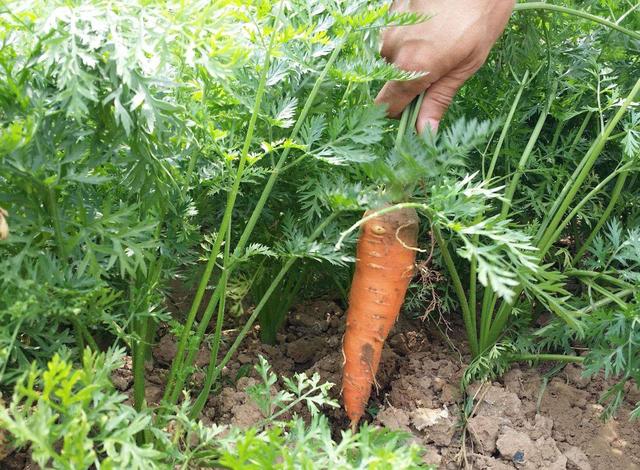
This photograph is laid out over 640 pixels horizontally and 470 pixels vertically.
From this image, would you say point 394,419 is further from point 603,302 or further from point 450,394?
point 603,302

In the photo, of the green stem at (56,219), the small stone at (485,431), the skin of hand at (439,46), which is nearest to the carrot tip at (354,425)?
the small stone at (485,431)

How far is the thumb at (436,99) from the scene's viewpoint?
59.7 inches

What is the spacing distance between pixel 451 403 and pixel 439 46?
2.50ft

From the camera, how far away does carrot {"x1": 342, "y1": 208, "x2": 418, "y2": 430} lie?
1.55 m

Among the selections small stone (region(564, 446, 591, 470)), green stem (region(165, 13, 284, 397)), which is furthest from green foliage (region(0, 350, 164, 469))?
small stone (region(564, 446, 591, 470))

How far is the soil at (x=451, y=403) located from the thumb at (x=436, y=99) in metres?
0.57

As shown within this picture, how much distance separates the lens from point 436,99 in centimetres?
153

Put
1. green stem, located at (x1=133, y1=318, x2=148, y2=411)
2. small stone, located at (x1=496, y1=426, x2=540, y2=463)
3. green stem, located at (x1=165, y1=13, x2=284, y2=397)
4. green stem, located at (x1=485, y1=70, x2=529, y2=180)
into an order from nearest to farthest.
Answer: green stem, located at (x1=165, y1=13, x2=284, y2=397) < green stem, located at (x1=133, y1=318, x2=148, y2=411) < small stone, located at (x1=496, y1=426, x2=540, y2=463) < green stem, located at (x1=485, y1=70, x2=529, y2=180)

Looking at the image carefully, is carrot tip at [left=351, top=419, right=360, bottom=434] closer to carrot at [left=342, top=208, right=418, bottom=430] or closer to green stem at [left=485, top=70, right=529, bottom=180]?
carrot at [left=342, top=208, right=418, bottom=430]

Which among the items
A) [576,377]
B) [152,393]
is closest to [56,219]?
[152,393]

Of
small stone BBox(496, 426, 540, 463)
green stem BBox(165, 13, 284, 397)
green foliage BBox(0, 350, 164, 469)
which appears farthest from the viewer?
small stone BBox(496, 426, 540, 463)

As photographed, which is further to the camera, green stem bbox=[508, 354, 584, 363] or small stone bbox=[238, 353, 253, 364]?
small stone bbox=[238, 353, 253, 364]

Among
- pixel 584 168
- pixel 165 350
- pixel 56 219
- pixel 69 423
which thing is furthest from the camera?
pixel 165 350

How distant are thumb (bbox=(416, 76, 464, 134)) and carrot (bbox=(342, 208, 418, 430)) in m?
0.20
